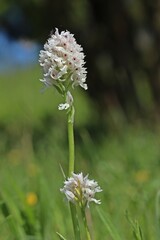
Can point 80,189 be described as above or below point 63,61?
below

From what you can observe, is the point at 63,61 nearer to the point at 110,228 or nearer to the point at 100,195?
Result: the point at 110,228

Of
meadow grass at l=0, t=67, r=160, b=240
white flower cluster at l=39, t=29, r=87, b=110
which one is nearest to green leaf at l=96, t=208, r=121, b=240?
meadow grass at l=0, t=67, r=160, b=240

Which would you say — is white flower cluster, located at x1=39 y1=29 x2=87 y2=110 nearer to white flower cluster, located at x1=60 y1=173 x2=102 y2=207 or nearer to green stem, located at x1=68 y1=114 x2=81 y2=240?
green stem, located at x1=68 y1=114 x2=81 y2=240

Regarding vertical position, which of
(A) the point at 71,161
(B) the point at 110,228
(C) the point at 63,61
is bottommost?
(B) the point at 110,228

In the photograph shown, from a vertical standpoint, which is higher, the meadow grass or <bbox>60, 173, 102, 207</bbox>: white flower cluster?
the meadow grass

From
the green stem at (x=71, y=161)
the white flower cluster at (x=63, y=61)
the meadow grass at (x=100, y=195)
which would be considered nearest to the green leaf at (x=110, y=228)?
the meadow grass at (x=100, y=195)

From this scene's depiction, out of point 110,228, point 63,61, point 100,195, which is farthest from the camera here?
point 100,195

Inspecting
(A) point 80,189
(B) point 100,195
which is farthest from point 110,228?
(B) point 100,195

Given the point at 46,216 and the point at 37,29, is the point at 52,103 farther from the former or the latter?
the point at 46,216

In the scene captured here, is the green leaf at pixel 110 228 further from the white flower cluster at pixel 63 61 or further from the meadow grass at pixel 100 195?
the white flower cluster at pixel 63 61
